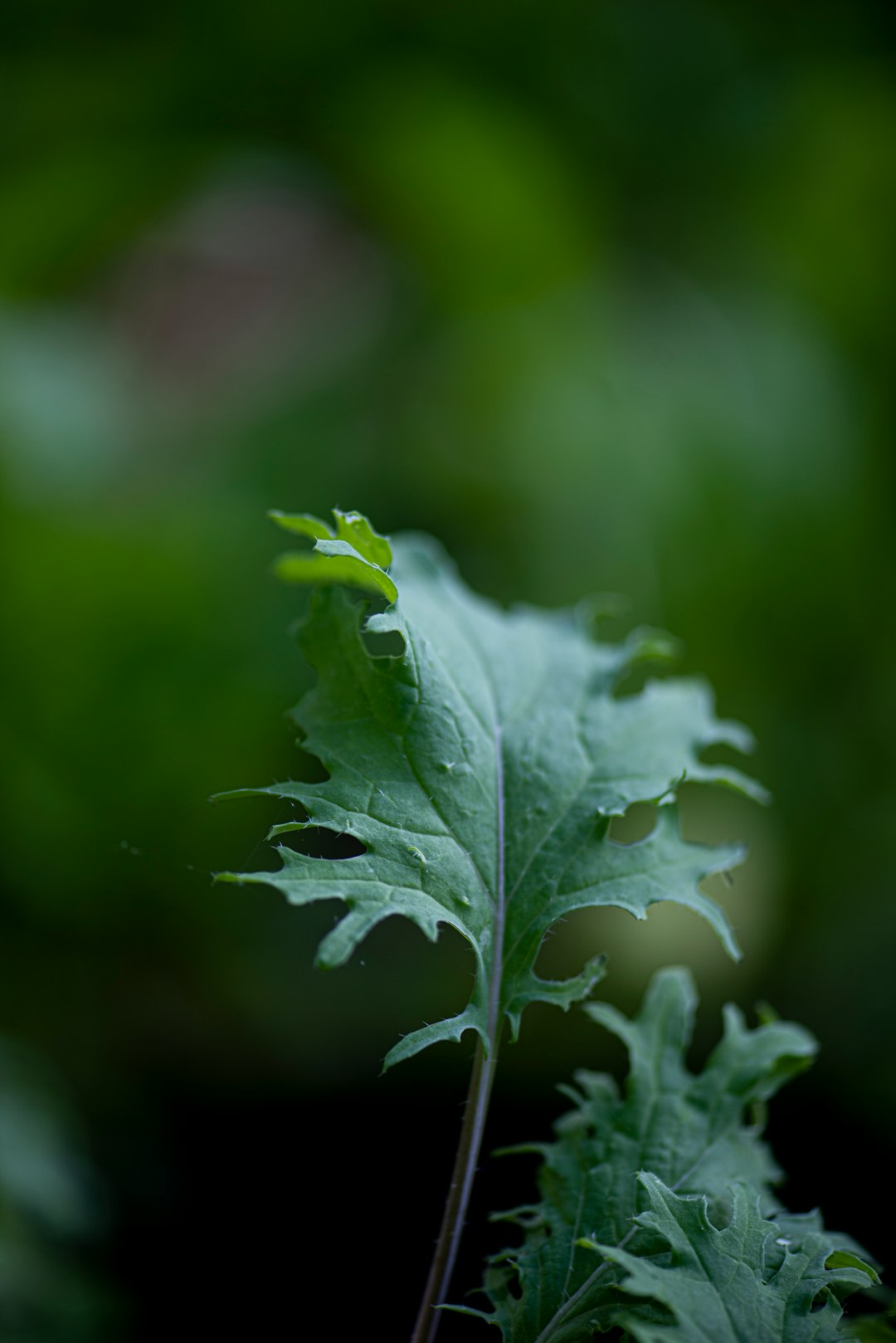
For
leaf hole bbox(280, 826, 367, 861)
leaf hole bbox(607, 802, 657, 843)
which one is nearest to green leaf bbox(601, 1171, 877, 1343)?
leaf hole bbox(280, 826, 367, 861)

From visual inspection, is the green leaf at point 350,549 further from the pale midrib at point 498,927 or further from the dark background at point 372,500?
the dark background at point 372,500

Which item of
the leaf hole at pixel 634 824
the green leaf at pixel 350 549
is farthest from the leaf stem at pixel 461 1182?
the leaf hole at pixel 634 824

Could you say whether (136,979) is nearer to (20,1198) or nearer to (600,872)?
(20,1198)

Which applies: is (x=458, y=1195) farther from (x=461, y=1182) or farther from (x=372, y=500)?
(x=372, y=500)

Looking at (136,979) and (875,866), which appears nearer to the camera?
(136,979)

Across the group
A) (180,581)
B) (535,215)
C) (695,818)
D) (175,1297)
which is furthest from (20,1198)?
(535,215)

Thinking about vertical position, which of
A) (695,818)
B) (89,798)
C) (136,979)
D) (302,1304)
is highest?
(695,818)

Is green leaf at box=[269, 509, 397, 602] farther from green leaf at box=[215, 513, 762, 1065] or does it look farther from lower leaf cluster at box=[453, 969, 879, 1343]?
lower leaf cluster at box=[453, 969, 879, 1343]

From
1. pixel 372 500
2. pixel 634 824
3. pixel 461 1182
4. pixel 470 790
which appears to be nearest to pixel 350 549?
pixel 470 790
